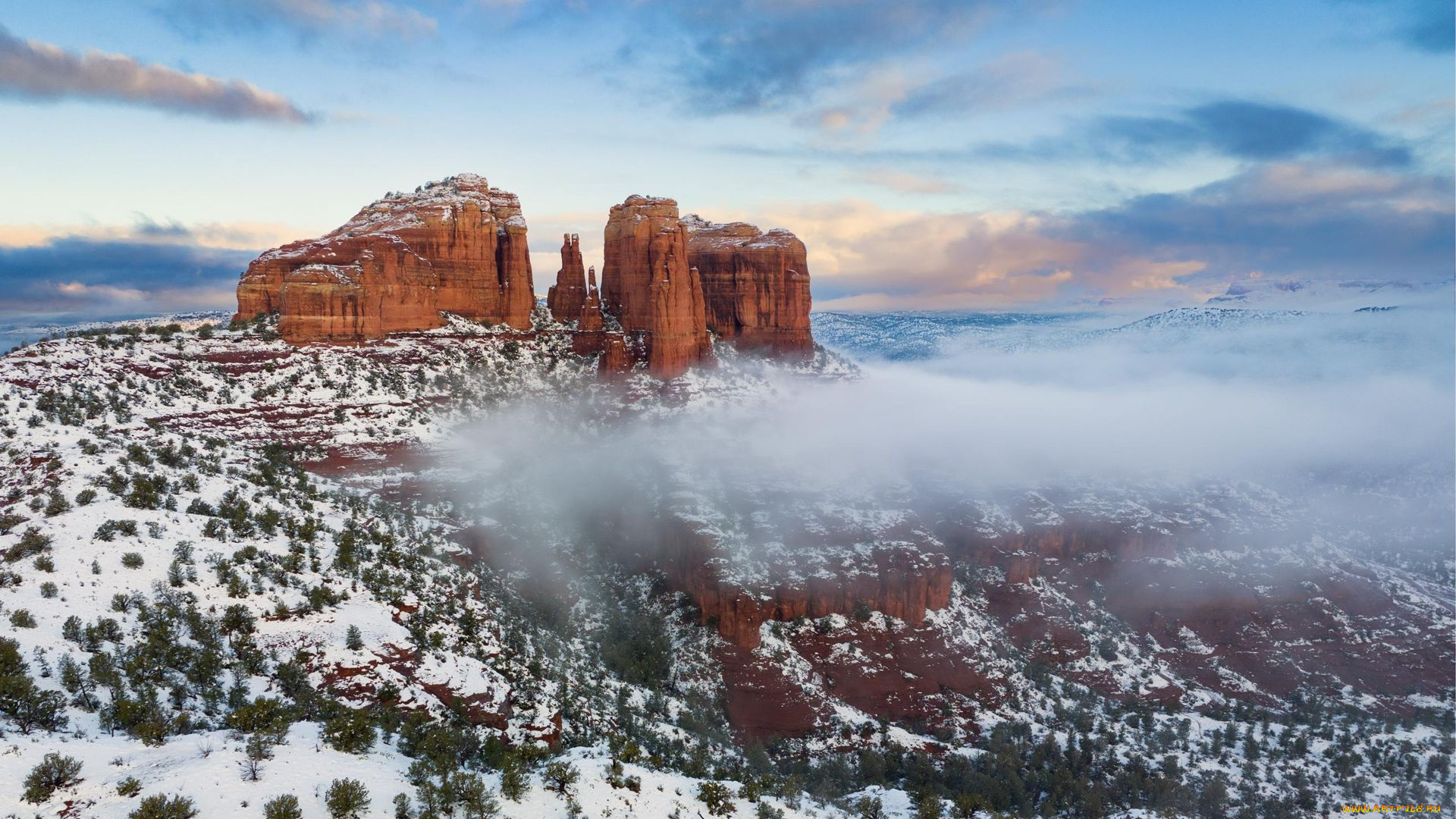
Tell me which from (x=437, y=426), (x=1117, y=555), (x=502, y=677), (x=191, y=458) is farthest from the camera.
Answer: (x=1117, y=555)

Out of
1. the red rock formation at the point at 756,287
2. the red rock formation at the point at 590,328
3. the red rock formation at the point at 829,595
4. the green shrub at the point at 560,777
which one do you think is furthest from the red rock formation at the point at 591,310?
the green shrub at the point at 560,777

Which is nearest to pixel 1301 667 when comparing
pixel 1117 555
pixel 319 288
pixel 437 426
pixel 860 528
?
pixel 1117 555

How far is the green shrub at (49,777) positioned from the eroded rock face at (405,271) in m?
52.2

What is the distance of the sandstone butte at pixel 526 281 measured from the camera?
6116cm

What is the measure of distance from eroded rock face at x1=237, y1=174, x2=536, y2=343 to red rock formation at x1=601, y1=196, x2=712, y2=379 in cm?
1463

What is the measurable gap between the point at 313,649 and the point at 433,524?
2454 centimetres

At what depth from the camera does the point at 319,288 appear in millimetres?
59094

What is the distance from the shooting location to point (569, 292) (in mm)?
91750

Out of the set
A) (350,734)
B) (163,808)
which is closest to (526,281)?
(350,734)

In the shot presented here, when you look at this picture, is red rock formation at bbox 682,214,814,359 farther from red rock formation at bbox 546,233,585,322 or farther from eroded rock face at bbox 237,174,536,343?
eroded rock face at bbox 237,174,536,343

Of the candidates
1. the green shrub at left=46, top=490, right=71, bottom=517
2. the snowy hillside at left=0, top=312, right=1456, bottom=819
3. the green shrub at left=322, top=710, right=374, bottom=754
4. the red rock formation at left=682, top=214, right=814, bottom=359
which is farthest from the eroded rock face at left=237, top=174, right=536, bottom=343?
the green shrub at left=322, top=710, right=374, bottom=754

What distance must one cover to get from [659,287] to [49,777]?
76.5 metres

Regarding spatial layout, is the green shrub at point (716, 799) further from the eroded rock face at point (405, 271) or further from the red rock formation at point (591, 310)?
the red rock formation at point (591, 310)

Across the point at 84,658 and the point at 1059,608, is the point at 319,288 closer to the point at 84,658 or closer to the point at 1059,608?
the point at 84,658
